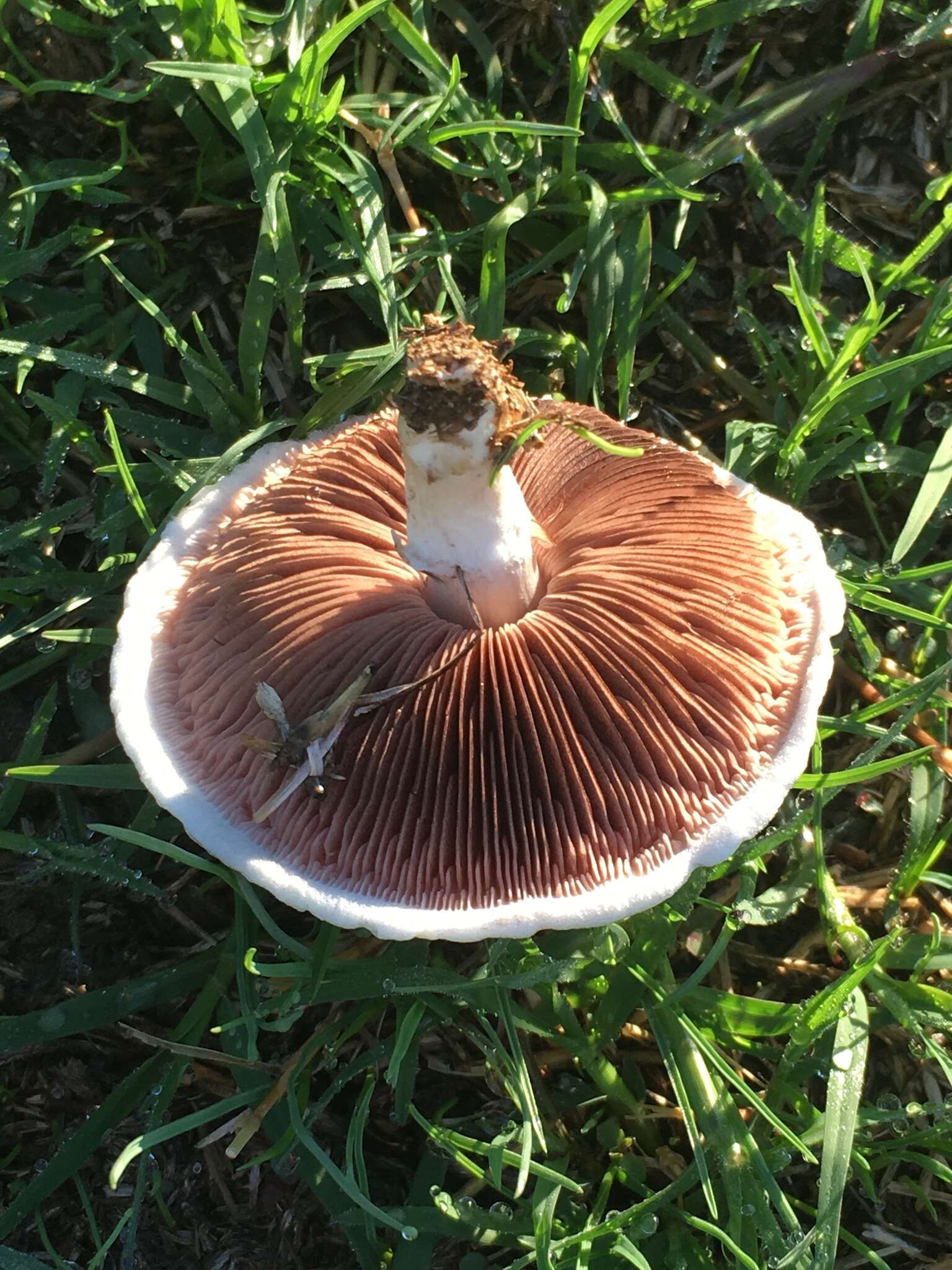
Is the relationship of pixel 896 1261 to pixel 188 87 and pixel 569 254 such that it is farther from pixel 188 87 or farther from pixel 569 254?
pixel 188 87

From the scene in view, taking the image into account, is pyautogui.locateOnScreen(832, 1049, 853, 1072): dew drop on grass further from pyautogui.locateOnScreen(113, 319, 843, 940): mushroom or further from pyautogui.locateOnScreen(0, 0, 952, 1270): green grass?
pyautogui.locateOnScreen(113, 319, 843, 940): mushroom

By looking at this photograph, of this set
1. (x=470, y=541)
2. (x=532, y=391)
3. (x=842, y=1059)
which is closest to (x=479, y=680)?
(x=470, y=541)

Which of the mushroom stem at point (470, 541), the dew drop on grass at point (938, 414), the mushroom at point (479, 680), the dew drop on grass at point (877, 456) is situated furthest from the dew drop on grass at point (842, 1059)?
the dew drop on grass at point (938, 414)

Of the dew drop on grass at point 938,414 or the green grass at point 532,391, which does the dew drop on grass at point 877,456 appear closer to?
the green grass at point 532,391

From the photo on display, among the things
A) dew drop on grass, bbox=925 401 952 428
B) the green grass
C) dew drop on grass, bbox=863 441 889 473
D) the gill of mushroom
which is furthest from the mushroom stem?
dew drop on grass, bbox=925 401 952 428

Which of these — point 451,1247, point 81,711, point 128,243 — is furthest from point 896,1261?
point 128,243
